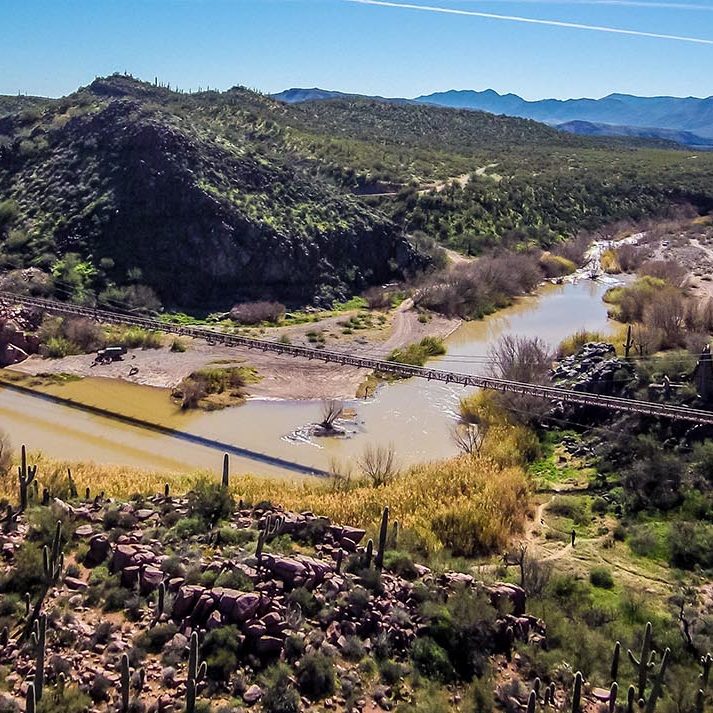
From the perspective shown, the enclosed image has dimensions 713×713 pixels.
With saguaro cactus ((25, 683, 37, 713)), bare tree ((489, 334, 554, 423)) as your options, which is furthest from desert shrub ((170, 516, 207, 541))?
bare tree ((489, 334, 554, 423))

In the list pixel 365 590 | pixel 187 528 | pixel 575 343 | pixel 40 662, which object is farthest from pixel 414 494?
pixel 575 343

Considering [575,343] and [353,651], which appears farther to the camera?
[575,343]

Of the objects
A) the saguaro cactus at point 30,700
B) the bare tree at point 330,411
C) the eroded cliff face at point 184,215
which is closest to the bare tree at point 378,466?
the bare tree at point 330,411

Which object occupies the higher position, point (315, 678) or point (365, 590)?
point (365, 590)

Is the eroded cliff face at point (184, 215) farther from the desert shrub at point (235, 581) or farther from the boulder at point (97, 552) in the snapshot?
the desert shrub at point (235, 581)

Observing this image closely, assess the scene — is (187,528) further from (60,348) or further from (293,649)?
(60,348)

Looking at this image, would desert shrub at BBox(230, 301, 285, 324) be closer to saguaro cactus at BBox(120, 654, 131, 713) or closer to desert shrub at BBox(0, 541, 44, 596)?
desert shrub at BBox(0, 541, 44, 596)

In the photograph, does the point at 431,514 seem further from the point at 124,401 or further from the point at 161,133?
the point at 161,133

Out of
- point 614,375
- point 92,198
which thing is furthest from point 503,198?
point 614,375
